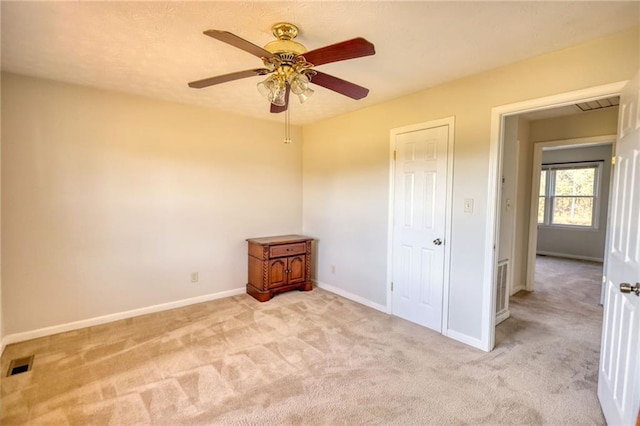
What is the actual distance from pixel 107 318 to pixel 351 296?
8.97ft

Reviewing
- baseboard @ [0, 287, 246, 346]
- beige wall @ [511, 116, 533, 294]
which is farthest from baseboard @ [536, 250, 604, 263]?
baseboard @ [0, 287, 246, 346]

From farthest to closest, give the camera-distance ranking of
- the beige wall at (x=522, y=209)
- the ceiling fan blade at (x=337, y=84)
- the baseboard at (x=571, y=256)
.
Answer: the baseboard at (x=571, y=256)
the beige wall at (x=522, y=209)
the ceiling fan blade at (x=337, y=84)

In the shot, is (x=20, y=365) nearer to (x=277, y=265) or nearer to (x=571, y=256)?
(x=277, y=265)

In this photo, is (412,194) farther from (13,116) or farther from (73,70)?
(13,116)

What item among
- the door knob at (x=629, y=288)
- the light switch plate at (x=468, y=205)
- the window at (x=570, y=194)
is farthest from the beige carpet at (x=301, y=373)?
the window at (x=570, y=194)

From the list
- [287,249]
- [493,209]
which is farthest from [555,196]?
[287,249]

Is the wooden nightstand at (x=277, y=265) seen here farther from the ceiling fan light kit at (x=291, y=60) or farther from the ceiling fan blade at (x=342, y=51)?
the ceiling fan blade at (x=342, y=51)

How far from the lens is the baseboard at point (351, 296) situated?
366 centimetres

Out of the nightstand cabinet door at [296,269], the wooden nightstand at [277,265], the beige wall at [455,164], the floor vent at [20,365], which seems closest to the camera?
the beige wall at [455,164]

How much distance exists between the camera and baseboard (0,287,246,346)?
9.22 feet

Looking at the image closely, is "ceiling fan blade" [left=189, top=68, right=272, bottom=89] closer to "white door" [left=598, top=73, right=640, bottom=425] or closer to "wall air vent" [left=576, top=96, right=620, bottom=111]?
"white door" [left=598, top=73, right=640, bottom=425]

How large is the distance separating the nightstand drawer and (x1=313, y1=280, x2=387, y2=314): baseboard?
25.2 inches

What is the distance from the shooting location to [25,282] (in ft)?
9.29

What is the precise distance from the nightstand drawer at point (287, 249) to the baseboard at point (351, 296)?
2.10 ft
